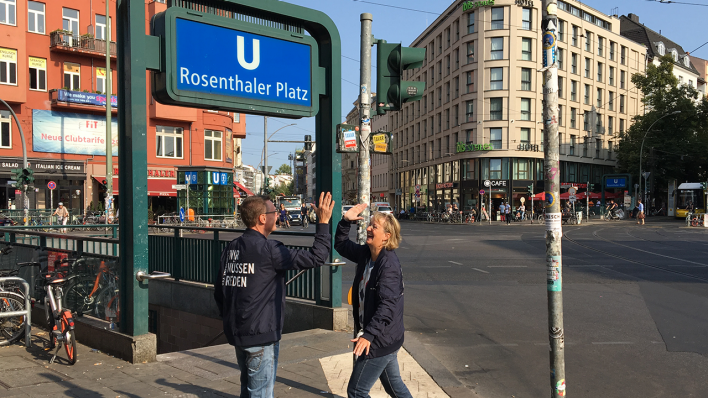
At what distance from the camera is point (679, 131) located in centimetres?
5362

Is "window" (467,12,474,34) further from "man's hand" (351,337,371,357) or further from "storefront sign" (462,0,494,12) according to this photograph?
"man's hand" (351,337,371,357)

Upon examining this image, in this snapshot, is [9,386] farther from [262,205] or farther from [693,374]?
[693,374]

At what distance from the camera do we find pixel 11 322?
6.16 metres

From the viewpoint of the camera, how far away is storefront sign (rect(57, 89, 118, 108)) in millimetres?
33312

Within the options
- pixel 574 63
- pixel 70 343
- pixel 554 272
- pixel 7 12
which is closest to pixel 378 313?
pixel 554 272

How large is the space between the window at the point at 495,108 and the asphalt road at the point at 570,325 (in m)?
37.9

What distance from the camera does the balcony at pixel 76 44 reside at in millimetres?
33125

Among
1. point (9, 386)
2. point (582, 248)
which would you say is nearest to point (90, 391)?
point (9, 386)

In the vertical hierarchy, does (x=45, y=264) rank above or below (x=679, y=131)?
below

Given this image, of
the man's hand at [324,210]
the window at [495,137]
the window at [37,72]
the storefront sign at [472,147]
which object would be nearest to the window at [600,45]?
the window at [495,137]

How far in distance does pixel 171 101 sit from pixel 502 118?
4878 centimetres

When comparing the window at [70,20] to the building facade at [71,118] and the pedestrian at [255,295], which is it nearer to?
the building facade at [71,118]

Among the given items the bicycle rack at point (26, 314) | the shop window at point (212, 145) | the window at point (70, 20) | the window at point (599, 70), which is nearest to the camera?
the bicycle rack at point (26, 314)

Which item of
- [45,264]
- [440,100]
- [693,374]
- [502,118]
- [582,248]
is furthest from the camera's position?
[440,100]
